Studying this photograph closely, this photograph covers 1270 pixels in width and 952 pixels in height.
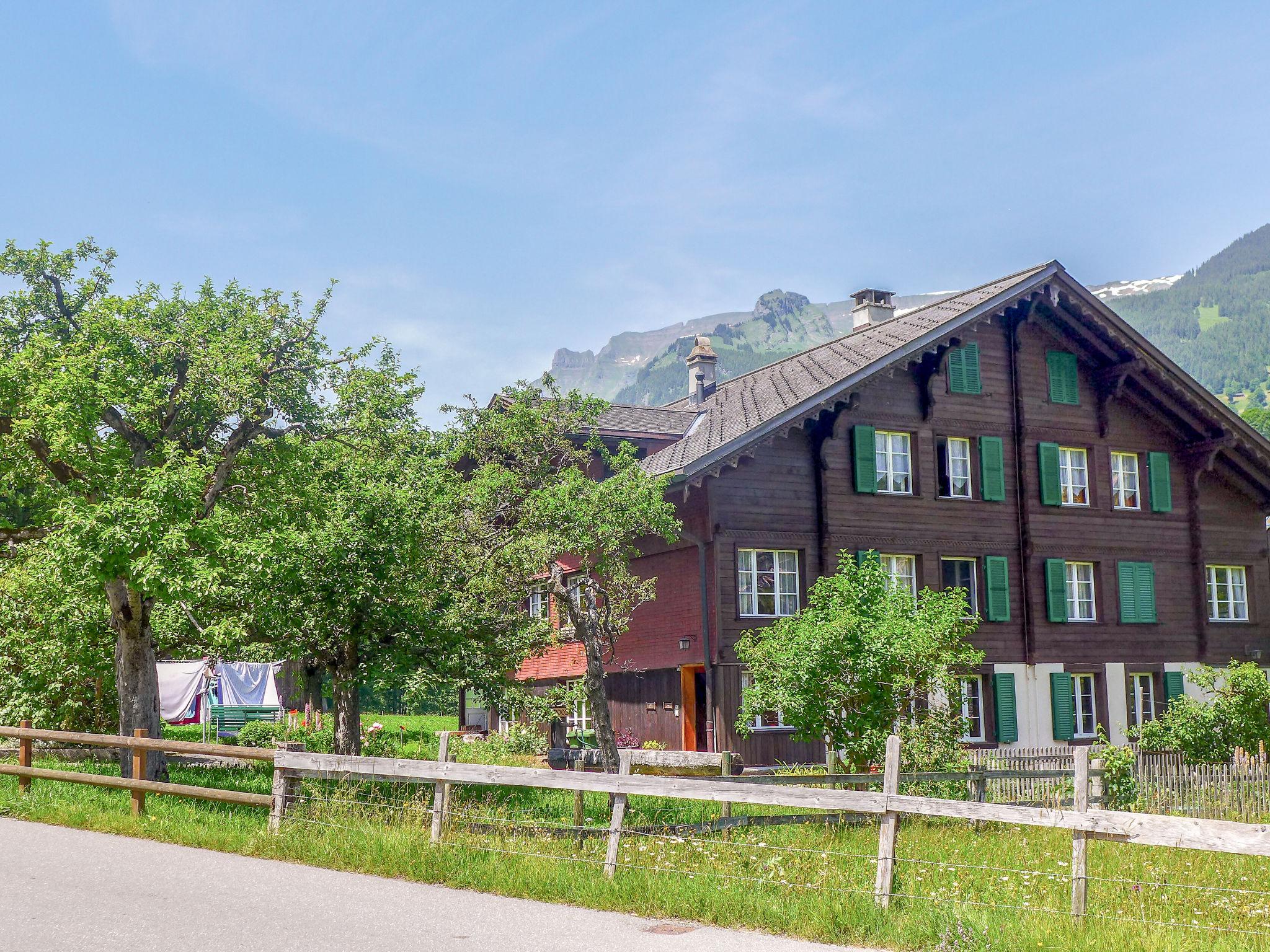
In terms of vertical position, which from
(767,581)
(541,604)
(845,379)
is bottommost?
(541,604)

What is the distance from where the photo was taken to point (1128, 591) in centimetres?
2978

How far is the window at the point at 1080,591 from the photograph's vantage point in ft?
→ 96.6

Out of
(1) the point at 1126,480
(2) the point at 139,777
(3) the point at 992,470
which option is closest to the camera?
(2) the point at 139,777

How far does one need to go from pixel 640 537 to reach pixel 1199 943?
65.6ft

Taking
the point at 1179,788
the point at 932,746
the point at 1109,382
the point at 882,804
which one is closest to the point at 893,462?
the point at 1109,382

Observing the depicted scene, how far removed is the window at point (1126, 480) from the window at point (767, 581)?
9.23 metres

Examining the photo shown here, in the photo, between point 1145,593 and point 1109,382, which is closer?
point 1145,593

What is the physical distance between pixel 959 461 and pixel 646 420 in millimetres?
7325

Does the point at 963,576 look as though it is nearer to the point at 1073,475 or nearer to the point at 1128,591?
the point at 1073,475

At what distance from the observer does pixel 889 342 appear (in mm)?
27844

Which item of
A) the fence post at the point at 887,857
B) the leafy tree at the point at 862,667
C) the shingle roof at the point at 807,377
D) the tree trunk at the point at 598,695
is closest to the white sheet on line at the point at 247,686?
the shingle roof at the point at 807,377

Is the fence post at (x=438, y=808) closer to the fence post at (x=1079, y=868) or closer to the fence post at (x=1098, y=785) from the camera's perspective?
the fence post at (x=1079, y=868)

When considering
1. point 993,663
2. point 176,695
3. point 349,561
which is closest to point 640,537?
point 993,663

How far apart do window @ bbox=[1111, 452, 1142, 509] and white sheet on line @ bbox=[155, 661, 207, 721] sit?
24.2 m
